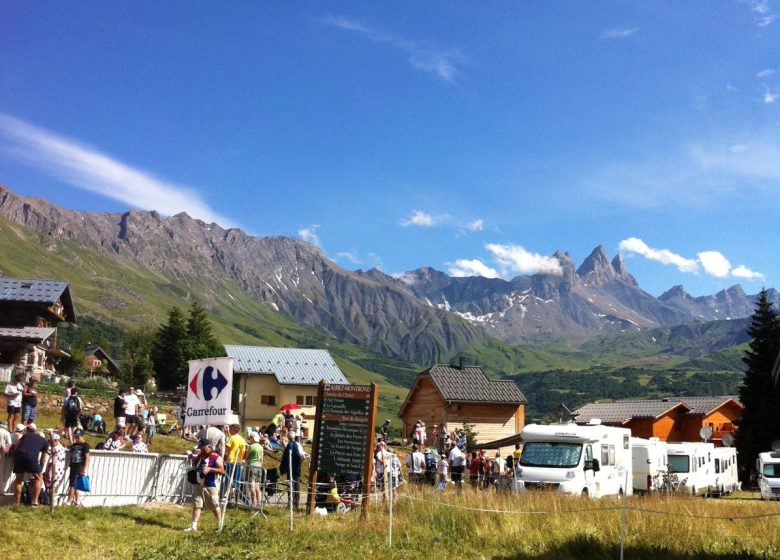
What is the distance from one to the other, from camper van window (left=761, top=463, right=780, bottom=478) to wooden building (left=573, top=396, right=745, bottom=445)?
3278cm

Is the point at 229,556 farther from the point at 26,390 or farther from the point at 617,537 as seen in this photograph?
the point at 26,390

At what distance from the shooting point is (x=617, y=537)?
42.9 ft

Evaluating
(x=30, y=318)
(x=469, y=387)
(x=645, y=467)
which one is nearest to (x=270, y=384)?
(x=30, y=318)

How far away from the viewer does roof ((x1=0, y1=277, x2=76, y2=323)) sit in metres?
58.1

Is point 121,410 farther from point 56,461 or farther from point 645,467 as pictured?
point 645,467

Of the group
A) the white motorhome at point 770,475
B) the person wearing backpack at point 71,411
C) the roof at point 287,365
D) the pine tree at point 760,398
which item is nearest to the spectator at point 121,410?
the person wearing backpack at point 71,411

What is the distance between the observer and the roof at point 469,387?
1977 inches

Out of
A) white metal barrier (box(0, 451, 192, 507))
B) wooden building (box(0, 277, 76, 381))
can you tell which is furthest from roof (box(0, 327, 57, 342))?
white metal barrier (box(0, 451, 192, 507))

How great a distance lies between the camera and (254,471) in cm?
1834

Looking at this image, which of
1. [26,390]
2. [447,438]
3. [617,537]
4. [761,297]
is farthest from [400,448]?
[617,537]

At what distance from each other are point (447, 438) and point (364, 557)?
2559 centimetres

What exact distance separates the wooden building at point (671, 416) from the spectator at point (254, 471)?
47.2 metres

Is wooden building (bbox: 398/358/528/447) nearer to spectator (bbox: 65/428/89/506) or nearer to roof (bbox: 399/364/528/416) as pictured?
roof (bbox: 399/364/528/416)

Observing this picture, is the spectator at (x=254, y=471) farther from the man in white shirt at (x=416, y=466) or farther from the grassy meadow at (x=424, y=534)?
the man in white shirt at (x=416, y=466)
